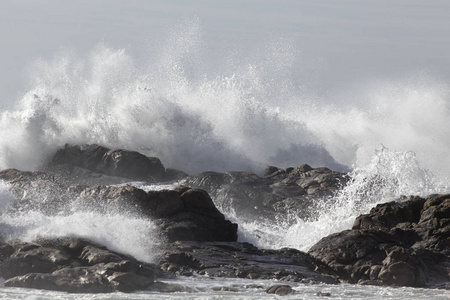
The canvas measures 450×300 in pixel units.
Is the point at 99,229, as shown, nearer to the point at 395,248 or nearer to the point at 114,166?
the point at 395,248

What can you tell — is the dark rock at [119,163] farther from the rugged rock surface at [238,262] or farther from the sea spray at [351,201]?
the rugged rock surface at [238,262]

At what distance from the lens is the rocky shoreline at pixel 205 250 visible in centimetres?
1481

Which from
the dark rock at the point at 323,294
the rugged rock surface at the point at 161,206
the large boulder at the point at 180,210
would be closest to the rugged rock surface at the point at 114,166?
the rugged rock surface at the point at 161,206

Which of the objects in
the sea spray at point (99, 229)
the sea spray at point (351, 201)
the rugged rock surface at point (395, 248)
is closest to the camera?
the rugged rock surface at point (395, 248)

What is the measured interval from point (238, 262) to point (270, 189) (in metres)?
8.83

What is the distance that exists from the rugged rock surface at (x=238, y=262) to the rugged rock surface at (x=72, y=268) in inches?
28.3

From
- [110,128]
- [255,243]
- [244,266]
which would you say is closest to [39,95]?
[110,128]

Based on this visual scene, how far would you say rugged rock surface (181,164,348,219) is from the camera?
23.7 meters

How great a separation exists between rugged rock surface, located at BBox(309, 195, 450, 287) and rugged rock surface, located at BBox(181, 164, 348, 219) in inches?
169

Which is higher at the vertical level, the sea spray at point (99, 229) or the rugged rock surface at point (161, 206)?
the rugged rock surface at point (161, 206)

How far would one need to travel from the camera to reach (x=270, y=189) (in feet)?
82.0

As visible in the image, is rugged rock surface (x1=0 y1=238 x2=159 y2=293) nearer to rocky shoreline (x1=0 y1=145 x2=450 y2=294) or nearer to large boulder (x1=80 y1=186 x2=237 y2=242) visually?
→ rocky shoreline (x1=0 y1=145 x2=450 y2=294)

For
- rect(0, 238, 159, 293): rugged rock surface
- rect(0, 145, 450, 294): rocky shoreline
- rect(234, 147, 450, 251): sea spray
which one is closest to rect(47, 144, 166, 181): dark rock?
rect(0, 145, 450, 294): rocky shoreline

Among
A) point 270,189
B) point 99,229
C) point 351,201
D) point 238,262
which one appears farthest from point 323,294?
point 270,189
